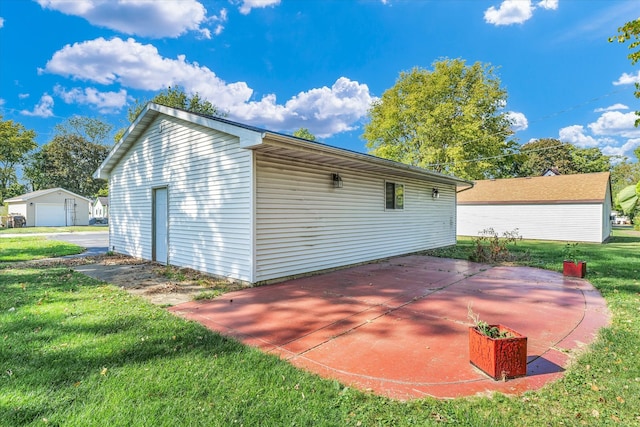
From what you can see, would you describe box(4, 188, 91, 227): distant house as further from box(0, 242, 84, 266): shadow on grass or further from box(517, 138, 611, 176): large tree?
box(517, 138, 611, 176): large tree

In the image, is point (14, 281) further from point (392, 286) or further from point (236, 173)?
point (392, 286)

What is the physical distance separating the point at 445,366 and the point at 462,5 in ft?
51.8

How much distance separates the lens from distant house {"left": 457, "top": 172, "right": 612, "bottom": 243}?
52.4 feet

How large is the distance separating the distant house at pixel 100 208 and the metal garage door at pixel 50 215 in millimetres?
6399

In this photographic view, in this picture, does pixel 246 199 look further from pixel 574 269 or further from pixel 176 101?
pixel 176 101

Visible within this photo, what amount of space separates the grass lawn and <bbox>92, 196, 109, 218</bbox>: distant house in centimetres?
4012

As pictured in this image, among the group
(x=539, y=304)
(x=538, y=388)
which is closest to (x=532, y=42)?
(x=539, y=304)

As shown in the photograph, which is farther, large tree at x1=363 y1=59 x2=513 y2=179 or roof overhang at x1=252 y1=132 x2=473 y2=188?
large tree at x1=363 y1=59 x2=513 y2=179

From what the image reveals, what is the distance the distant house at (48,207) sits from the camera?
2802 centimetres

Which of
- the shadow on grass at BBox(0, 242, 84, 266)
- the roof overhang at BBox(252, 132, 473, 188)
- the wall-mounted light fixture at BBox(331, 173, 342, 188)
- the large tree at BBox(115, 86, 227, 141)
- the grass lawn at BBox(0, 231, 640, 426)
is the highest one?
the large tree at BBox(115, 86, 227, 141)

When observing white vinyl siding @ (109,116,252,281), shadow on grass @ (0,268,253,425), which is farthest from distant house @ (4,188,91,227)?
shadow on grass @ (0,268,253,425)

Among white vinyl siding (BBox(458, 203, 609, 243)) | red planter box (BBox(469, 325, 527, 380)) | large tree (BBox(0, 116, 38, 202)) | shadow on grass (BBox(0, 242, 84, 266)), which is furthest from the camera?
large tree (BBox(0, 116, 38, 202))

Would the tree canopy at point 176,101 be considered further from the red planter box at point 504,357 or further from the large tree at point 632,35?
the red planter box at point 504,357

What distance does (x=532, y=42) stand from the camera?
16203 millimetres
